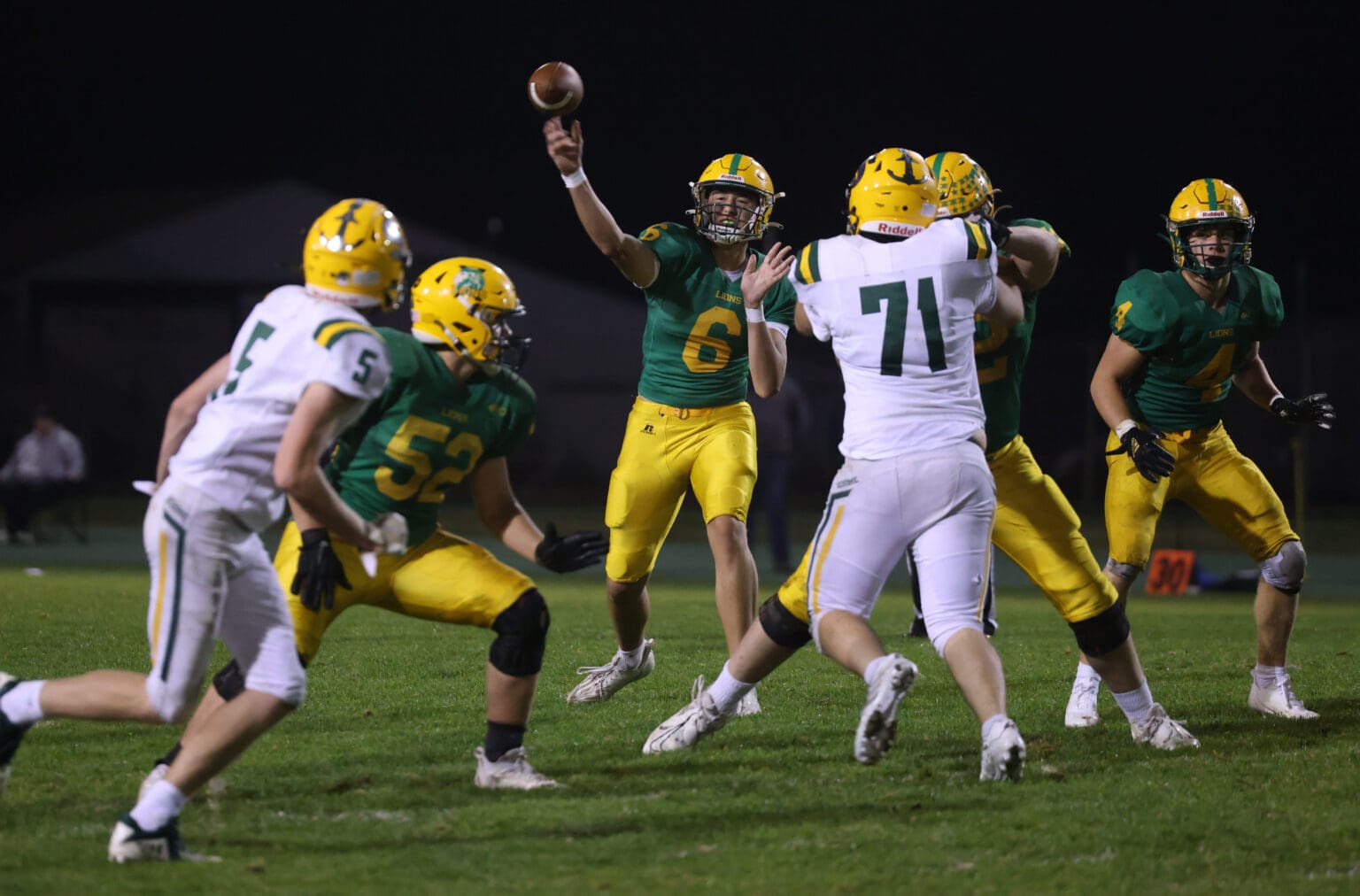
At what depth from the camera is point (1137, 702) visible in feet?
17.4

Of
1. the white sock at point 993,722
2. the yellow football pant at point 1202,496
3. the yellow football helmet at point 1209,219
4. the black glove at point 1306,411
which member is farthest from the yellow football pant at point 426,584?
the black glove at point 1306,411

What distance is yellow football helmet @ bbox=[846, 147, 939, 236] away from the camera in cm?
462

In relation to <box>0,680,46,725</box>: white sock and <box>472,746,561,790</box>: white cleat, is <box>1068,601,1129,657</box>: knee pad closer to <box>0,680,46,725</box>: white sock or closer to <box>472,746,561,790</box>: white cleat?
<box>472,746,561,790</box>: white cleat

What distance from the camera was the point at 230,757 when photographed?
12.5 ft

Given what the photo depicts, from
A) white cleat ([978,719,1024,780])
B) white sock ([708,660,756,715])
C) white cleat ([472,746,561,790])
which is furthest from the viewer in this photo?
white sock ([708,660,756,715])

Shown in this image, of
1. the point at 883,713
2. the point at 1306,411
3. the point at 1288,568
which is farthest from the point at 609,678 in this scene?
the point at 1306,411

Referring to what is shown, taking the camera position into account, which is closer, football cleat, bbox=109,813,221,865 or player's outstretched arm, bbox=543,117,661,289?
football cleat, bbox=109,813,221,865

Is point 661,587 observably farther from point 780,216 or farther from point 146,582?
point 780,216

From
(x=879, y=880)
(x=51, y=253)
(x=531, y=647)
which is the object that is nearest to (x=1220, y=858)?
(x=879, y=880)

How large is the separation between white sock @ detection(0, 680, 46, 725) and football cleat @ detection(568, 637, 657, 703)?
99.1 inches

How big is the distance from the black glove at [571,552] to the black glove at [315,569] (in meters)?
0.67

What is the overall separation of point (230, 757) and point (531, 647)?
102 centimetres

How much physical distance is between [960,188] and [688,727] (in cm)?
199

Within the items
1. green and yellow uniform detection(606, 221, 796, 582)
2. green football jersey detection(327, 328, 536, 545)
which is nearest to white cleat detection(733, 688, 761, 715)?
green and yellow uniform detection(606, 221, 796, 582)
